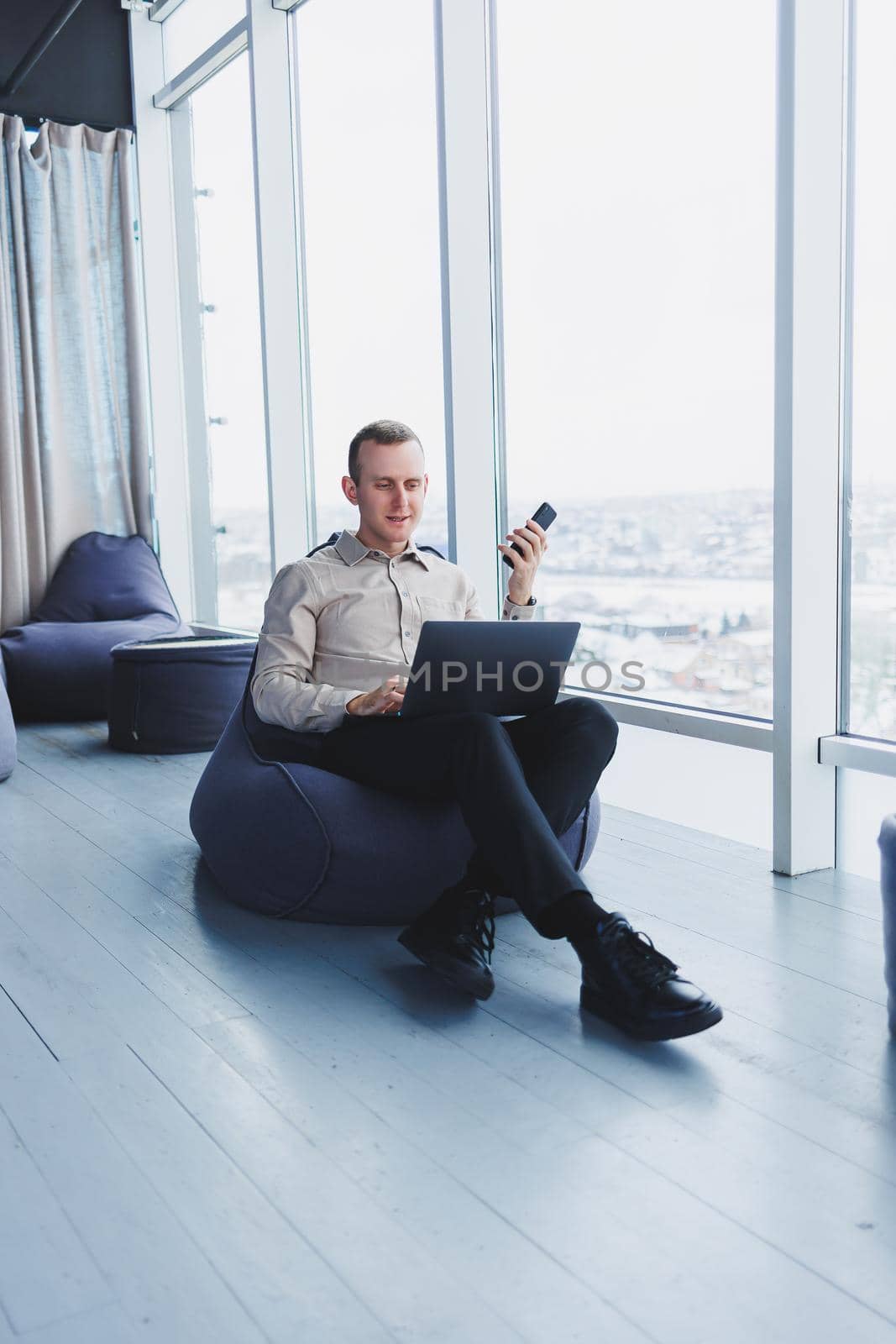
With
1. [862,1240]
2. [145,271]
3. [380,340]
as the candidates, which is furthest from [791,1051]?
[145,271]

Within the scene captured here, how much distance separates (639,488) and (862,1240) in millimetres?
2320

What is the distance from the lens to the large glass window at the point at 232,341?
18.2 feet

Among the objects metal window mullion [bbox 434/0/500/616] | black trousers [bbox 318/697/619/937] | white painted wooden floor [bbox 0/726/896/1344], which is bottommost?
white painted wooden floor [bbox 0/726/896/1344]

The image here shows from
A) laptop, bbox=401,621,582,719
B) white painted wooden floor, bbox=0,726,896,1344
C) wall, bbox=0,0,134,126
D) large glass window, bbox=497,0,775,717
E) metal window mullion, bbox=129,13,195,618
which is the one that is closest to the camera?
white painted wooden floor, bbox=0,726,896,1344

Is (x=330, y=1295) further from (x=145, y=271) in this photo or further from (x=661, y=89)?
(x=145, y=271)

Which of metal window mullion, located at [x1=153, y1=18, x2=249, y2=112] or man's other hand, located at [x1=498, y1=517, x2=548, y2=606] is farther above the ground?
metal window mullion, located at [x1=153, y1=18, x2=249, y2=112]

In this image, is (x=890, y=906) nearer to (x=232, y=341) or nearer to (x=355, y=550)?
(x=355, y=550)

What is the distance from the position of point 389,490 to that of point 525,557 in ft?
1.11

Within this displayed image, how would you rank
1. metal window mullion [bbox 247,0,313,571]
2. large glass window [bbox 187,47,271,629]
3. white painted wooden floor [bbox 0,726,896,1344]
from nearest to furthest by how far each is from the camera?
1. white painted wooden floor [bbox 0,726,896,1344]
2. metal window mullion [bbox 247,0,313,571]
3. large glass window [bbox 187,47,271,629]

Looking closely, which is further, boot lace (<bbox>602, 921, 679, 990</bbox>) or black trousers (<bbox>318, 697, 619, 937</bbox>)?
black trousers (<bbox>318, 697, 619, 937</bbox>)

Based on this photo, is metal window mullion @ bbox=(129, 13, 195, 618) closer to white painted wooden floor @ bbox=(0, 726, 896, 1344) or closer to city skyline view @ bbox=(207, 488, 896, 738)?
city skyline view @ bbox=(207, 488, 896, 738)

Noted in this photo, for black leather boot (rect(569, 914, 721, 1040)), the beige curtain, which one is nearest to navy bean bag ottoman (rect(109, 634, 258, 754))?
the beige curtain

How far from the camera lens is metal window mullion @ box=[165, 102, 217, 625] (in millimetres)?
6141

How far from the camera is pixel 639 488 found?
11.1 ft
